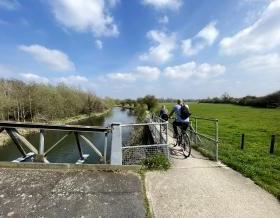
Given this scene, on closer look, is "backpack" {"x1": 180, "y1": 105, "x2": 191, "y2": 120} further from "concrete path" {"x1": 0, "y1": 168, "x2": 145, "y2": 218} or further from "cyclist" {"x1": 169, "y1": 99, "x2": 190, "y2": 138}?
"concrete path" {"x1": 0, "y1": 168, "x2": 145, "y2": 218}

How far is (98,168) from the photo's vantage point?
5844 millimetres

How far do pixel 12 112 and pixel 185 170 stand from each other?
106ft

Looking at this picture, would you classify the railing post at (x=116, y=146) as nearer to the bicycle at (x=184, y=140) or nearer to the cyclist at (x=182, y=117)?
the bicycle at (x=184, y=140)

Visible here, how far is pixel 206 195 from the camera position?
4.71m

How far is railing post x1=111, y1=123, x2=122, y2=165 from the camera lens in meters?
6.08

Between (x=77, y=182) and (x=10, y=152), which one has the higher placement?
(x=77, y=182)

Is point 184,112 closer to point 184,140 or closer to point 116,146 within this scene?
point 184,140

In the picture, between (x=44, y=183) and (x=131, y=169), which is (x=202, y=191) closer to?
(x=131, y=169)

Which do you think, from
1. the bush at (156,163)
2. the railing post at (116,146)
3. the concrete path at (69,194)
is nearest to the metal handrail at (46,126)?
the railing post at (116,146)

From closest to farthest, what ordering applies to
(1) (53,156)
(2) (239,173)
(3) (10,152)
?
(2) (239,173) < (1) (53,156) < (3) (10,152)

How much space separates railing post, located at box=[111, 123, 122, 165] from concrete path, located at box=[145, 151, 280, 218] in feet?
3.03

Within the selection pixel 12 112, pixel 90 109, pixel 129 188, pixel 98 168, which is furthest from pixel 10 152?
pixel 90 109

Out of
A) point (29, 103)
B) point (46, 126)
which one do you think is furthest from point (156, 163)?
point (29, 103)

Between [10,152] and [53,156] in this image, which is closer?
[53,156]
